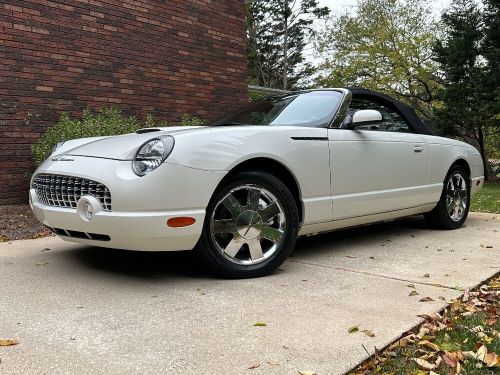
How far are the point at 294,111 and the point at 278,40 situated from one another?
1350 inches

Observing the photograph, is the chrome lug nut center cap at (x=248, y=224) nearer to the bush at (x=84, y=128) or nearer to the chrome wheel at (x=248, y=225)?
the chrome wheel at (x=248, y=225)

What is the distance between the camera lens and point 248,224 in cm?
334

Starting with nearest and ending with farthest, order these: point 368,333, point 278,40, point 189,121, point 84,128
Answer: point 368,333 → point 84,128 → point 189,121 → point 278,40

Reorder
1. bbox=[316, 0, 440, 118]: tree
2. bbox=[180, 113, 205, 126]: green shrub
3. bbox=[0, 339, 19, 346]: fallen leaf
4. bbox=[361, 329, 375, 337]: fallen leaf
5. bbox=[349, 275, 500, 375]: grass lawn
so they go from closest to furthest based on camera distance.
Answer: bbox=[349, 275, 500, 375]: grass lawn
bbox=[0, 339, 19, 346]: fallen leaf
bbox=[361, 329, 375, 337]: fallen leaf
bbox=[180, 113, 205, 126]: green shrub
bbox=[316, 0, 440, 118]: tree

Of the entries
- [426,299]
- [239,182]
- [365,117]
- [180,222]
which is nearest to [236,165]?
[239,182]

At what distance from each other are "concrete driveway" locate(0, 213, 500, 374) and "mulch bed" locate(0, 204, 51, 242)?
54cm

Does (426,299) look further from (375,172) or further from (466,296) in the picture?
(375,172)

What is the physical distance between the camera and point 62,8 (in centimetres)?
688

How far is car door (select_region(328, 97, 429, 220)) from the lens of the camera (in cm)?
391

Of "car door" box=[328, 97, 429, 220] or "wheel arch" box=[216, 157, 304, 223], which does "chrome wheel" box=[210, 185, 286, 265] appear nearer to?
"wheel arch" box=[216, 157, 304, 223]

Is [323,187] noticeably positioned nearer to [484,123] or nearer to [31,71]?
[31,71]

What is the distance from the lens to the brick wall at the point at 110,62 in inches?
253

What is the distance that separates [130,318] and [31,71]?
507 cm

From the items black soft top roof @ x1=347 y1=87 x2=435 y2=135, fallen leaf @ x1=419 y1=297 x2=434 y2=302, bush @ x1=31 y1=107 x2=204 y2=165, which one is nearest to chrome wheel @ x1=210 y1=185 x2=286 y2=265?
fallen leaf @ x1=419 y1=297 x2=434 y2=302
